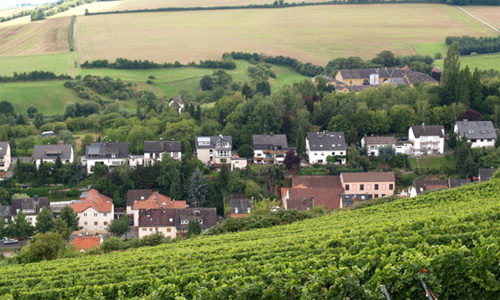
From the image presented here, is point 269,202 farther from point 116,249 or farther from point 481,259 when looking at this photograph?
point 481,259

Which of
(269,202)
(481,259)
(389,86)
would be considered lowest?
(269,202)

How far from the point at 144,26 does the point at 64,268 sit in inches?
3618

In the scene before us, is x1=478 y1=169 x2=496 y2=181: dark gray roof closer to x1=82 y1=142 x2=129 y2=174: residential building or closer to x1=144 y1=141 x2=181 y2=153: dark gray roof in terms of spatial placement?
x1=144 y1=141 x2=181 y2=153: dark gray roof

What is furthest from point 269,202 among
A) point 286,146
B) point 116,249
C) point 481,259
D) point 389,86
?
point 481,259

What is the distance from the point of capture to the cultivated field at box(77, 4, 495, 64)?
101 metres

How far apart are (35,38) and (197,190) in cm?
6150

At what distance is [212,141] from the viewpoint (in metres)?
62.2

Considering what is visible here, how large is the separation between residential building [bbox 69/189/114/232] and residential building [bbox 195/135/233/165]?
10978 millimetres

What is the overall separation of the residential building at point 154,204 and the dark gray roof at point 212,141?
→ 8947mm

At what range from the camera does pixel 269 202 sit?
5166 cm

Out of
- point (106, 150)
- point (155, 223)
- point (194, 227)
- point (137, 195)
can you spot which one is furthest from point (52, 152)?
point (194, 227)

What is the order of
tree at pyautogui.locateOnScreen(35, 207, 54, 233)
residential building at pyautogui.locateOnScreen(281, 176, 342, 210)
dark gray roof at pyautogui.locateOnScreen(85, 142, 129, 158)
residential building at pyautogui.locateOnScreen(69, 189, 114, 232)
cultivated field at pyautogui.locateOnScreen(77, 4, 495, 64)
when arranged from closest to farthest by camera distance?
tree at pyautogui.locateOnScreen(35, 207, 54, 233) → residential building at pyautogui.locateOnScreen(281, 176, 342, 210) → residential building at pyautogui.locateOnScreen(69, 189, 114, 232) → dark gray roof at pyautogui.locateOnScreen(85, 142, 129, 158) → cultivated field at pyautogui.locateOnScreen(77, 4, 495, 64)

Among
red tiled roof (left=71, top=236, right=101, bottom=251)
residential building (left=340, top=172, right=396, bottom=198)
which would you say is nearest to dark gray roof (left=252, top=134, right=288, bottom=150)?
residential building (left=340, top=172, right=396, bottom=198)

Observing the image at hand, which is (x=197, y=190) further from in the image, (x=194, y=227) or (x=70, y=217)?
(x=70, y=217)
